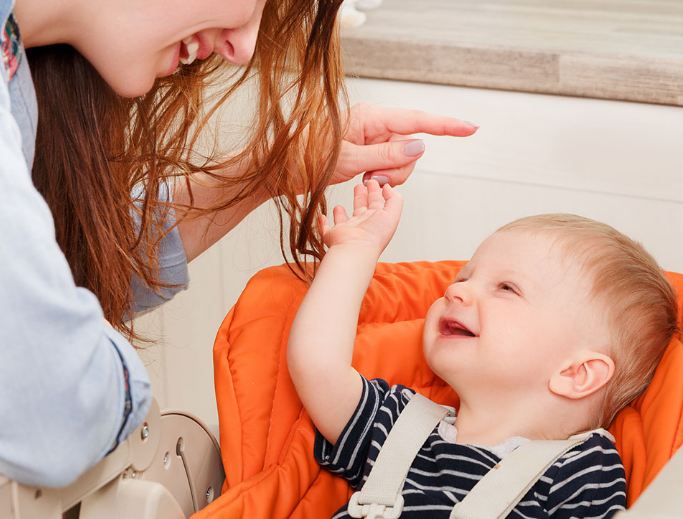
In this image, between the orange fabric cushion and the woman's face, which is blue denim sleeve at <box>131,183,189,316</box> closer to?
the orange fabric cushion

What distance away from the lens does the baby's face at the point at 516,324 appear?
3.20 ft

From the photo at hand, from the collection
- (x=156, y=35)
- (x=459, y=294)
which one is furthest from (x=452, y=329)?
(x=156, y=35)

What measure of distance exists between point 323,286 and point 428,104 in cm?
63

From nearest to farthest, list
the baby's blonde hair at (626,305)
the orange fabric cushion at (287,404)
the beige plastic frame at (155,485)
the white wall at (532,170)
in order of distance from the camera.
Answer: the beige plastic frame at (155,485), the orange fabric cushion at (287,404), the baby's blonde hair at (626,305), the white wall at (532,170)

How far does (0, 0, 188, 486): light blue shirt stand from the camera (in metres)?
0.56

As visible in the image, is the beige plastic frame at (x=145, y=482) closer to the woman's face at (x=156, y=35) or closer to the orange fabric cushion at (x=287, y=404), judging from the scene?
the orange fabric cushion at (x=287, y=404)

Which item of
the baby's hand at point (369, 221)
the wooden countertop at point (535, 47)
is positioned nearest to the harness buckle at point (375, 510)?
the baby's hand at point (369, 221)

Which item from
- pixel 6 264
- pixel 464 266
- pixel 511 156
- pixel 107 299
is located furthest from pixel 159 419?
pixel 511 156

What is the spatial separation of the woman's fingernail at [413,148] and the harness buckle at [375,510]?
14.1 inches

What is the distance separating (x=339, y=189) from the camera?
1.53m

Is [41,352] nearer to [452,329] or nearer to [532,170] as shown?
[452,329]

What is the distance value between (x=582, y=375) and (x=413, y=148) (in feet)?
0.95

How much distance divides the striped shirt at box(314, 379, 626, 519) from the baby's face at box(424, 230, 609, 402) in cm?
6

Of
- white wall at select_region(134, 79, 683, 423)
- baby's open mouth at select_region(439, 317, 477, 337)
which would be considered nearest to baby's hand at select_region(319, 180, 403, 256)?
baby's open mouth at select_region(439, 317, 477, 337)
